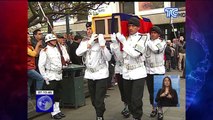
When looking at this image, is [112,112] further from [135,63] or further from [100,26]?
[100,26]

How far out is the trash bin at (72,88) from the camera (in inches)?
300

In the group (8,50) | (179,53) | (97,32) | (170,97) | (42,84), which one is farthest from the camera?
(179,53)

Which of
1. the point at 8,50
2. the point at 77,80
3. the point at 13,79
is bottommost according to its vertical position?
the point at 77,80

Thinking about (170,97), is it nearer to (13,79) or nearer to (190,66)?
(190,66)

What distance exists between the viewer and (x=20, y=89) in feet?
12.4

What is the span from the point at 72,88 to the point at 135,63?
7.79ft

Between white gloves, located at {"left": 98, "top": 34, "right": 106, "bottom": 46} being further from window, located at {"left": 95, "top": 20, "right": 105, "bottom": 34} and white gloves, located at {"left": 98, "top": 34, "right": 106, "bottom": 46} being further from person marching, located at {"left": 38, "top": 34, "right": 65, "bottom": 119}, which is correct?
person marching, located at {"left": 38, "top": 34, "right": 65, "bottom": 119}

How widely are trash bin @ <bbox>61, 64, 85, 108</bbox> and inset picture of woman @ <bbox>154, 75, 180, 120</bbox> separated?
2.67 m

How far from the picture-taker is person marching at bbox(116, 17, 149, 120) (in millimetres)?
5484

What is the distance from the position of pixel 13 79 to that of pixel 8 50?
1.04 ft

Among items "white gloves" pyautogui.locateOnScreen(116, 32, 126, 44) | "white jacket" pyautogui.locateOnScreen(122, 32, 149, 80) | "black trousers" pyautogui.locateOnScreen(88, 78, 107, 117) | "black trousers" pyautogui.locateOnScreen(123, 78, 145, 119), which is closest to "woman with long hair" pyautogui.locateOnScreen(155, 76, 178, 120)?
"black trousers" pyautogui.locateOnScreen(123, 78, 145, 119)

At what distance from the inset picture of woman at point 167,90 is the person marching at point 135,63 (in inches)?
15.3

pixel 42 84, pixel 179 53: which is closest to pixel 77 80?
pixel 42 84

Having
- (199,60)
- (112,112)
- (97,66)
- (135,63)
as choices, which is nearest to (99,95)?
(97,66)
